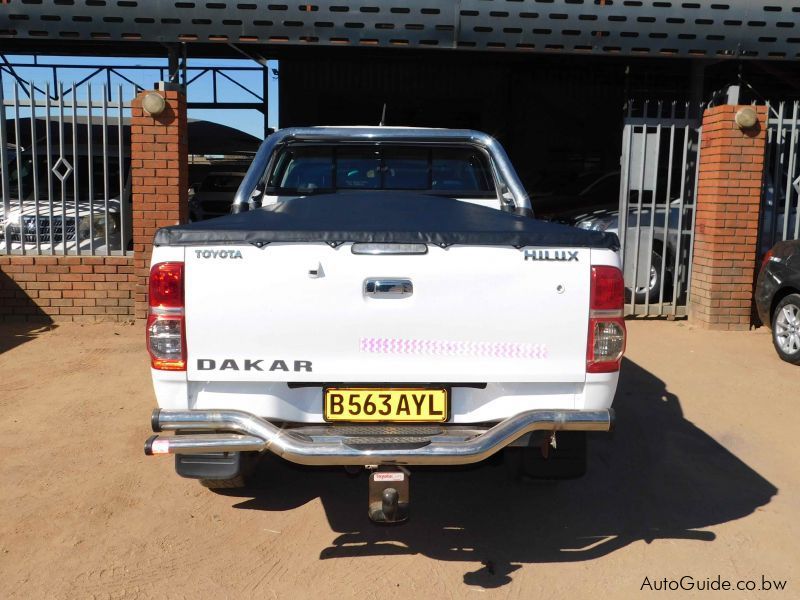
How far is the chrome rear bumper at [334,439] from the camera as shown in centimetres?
294

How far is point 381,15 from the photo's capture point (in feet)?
27.2

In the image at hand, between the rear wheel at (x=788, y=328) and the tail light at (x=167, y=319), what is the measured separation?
5.89 meters

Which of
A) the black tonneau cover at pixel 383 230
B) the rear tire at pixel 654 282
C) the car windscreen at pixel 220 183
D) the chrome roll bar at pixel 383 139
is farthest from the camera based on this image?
the car windscreen at pixel 220 183

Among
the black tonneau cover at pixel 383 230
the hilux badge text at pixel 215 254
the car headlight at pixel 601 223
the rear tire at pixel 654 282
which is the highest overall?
the black tonneau cover at pixel 383 230

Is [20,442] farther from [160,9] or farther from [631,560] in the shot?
[160,9]

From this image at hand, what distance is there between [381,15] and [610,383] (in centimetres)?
623

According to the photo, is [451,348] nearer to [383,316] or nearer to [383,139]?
[383,316]

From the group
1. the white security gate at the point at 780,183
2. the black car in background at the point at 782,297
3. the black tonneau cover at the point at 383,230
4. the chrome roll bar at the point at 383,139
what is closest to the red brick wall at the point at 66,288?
the chrome roll bar at the point at 383,139

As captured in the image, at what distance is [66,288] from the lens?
26.4 feet

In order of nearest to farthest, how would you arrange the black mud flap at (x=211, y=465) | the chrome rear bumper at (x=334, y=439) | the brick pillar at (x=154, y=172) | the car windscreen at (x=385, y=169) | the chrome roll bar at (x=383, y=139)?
the chrome rear bumper at (x=334, y=439) < the black mud flap at (x=211, y=465) < the chrome roll bar at (x=383, y=139) < the car windscreen at (x=385, y=169) < the brick pillar at (x=154, y=172)

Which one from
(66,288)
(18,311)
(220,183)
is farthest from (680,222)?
(220,183)

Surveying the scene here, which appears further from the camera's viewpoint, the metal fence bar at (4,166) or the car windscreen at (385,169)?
the metal fence bar at (4,166)

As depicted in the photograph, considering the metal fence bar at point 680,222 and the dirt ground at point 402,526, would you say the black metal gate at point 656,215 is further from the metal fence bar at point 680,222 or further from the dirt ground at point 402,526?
the dirt ground at point 402,526

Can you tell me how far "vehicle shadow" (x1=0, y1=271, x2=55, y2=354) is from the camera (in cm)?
796
